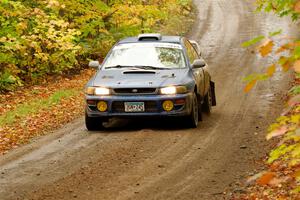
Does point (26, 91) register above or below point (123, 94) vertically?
below

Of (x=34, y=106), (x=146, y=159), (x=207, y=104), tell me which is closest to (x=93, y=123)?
(x=146, y=159)

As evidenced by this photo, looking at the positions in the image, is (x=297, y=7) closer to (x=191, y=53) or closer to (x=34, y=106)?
(x=191, y=53)

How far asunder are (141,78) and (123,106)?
0.63 metres

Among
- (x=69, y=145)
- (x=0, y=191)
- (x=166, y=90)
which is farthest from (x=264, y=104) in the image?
(x=0, y=191)

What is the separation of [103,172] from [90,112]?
298 centimetres

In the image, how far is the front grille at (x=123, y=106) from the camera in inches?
413

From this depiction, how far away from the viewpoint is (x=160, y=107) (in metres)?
Result: 10.5

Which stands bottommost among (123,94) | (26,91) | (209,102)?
(26,91)

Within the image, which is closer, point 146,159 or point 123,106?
point 146,159

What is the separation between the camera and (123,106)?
10.6m

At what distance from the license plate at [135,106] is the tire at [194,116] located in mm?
903

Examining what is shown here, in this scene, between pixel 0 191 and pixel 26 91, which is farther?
pixel 26 91

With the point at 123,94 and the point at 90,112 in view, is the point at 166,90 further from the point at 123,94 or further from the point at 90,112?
the point at 90,112

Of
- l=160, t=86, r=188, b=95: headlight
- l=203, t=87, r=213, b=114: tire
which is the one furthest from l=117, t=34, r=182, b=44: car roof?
l=160, t=86, r=188, b=95: headlight
